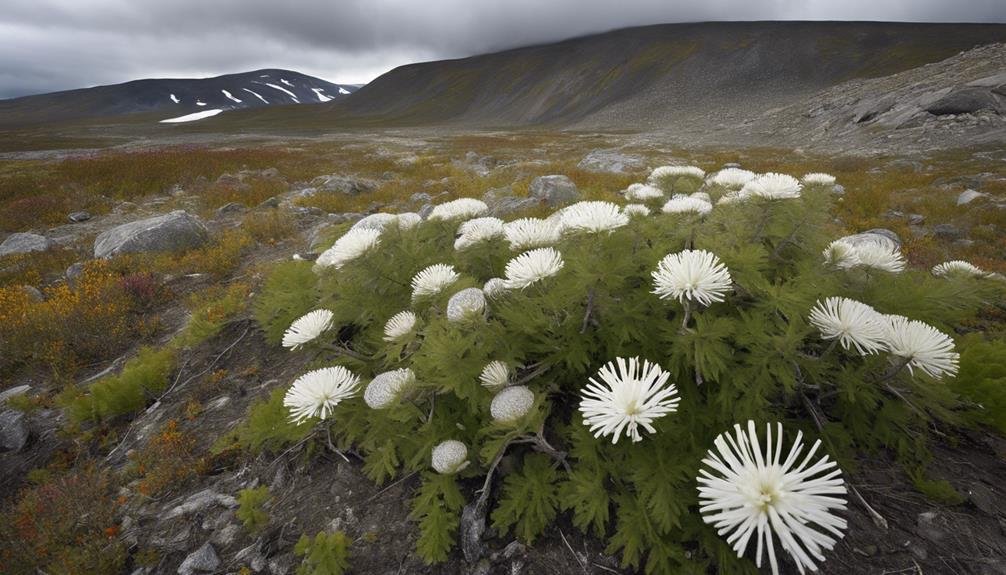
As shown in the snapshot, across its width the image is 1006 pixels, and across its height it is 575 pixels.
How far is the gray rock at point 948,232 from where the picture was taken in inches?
321

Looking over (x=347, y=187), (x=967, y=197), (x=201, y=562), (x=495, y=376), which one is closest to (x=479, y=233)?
(x=495, y=376)

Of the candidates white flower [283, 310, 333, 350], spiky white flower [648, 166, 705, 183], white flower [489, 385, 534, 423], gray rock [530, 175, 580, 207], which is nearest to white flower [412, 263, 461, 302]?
white flower [283, 310, 333, 350]

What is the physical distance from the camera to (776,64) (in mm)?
81312

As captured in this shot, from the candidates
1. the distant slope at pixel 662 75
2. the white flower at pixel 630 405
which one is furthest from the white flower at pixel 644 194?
the distant slope at pixel 662 75

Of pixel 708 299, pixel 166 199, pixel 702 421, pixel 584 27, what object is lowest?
pixel 166 199

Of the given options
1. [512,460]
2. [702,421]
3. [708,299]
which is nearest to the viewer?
[708,299]

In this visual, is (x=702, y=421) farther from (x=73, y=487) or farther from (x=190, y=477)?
(x=73, y=487)

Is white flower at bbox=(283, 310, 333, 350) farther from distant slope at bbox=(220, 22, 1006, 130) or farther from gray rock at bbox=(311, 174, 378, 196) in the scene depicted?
distant slope at bbox=(220, 22, 1006, 130)

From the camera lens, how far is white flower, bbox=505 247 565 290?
2232 mm

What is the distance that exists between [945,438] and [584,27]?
19389 centimetres

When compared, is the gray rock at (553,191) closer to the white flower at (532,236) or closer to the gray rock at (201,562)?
the white flower at (532,236)

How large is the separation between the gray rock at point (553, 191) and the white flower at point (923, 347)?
7884 mm

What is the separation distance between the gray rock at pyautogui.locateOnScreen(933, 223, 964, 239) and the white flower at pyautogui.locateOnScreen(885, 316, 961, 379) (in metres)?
9.12

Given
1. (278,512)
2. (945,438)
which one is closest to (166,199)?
(278,512)
